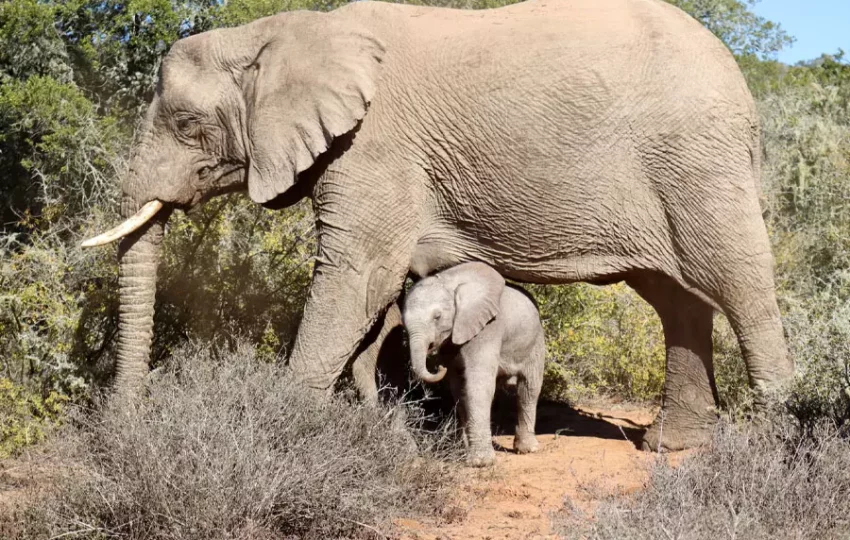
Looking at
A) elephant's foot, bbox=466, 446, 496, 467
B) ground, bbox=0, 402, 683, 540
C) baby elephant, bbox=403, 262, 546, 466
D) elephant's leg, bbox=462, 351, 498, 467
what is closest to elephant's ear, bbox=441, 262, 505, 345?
baby elephant, bbox=403, 262, 546, 466

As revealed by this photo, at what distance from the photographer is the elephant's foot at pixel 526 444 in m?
7.45

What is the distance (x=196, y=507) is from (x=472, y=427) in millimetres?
2407

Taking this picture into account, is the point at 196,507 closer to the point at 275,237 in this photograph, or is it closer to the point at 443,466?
the point at 443,466

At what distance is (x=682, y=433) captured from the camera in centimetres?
753

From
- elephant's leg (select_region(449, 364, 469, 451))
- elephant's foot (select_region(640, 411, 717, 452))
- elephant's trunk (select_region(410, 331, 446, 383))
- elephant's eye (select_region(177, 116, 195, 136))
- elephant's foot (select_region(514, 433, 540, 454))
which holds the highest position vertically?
elephant's eye (select_region(177, 116, 195, 136))

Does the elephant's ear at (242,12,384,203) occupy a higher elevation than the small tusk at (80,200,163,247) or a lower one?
higher

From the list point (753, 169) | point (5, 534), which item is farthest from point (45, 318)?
point (753, 169)

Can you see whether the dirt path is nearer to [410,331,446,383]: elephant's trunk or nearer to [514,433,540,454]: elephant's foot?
[514,433,540,454]: elephant's foot

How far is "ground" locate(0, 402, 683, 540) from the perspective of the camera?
227 inches

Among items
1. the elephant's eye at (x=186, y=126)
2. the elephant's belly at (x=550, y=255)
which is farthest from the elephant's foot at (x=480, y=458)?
the elephant's eye at (x=186, y=126)

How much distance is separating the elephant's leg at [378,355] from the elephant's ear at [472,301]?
652 millimetres

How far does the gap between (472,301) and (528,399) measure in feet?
2.90

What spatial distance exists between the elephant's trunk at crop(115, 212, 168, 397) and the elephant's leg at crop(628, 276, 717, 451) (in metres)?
2.98

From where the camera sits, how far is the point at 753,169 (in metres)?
7.11
